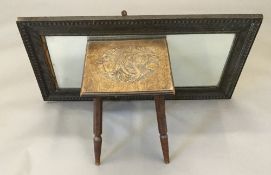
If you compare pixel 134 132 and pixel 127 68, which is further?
pixel 134 132

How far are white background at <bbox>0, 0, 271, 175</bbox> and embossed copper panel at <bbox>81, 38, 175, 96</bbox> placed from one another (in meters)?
0.36

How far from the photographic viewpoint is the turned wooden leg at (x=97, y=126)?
4.78 feet

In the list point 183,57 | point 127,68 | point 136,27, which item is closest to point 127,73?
point 127,68

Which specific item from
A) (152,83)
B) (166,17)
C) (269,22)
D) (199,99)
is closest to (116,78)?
(152,83)

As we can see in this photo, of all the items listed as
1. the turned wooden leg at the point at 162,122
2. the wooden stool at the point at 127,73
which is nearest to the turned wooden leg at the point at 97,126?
the wooden stool at the point at 127,73

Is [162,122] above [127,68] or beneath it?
beneath

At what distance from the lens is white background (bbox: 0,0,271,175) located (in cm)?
157

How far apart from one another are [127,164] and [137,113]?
11.0 inches

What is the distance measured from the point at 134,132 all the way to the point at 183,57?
40cm

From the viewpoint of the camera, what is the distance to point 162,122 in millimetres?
1468

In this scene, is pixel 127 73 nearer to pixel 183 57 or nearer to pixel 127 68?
pixel 127 68

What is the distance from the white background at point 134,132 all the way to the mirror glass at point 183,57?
0.44 feet

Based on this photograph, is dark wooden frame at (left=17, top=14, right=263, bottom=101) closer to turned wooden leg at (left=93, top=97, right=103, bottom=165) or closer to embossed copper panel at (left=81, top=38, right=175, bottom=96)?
embossed copper panel at (left=81, top=38, right=175, bottom=96)

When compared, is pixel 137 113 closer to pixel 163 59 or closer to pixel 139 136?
pixel 139 136
